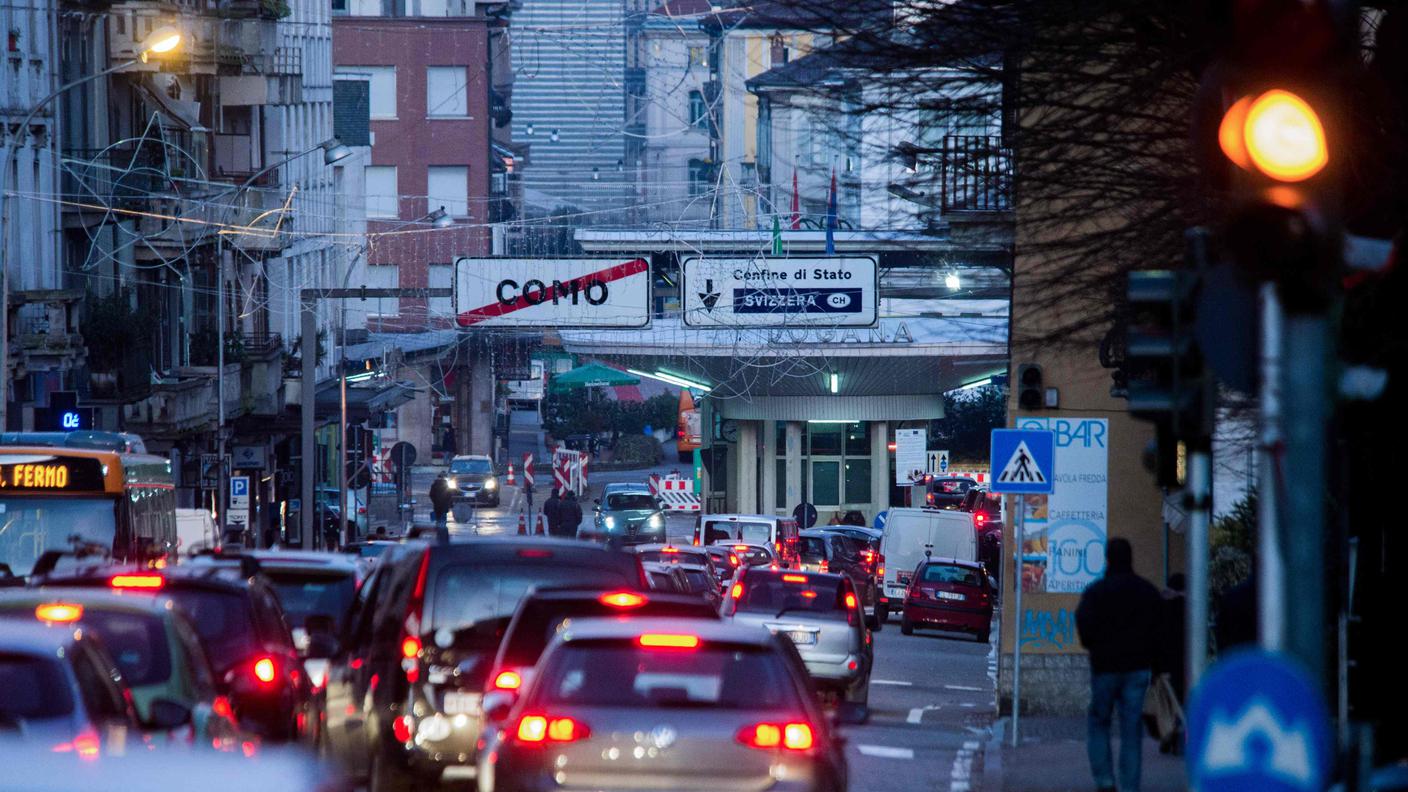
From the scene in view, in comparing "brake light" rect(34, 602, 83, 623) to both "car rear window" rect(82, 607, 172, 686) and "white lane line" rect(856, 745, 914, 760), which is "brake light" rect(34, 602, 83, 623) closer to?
"car rear window" rect(82, 607, 172, 686)

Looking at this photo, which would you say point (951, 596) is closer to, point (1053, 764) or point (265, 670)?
point (1053, 764)

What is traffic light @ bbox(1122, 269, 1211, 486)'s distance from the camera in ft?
26.7

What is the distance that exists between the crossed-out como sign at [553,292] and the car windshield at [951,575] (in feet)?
22.9

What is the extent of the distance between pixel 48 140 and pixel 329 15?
106ft

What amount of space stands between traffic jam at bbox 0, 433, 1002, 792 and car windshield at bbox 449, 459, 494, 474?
44307 mm

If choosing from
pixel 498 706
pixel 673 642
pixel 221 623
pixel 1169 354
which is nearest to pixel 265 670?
pixel 221 623

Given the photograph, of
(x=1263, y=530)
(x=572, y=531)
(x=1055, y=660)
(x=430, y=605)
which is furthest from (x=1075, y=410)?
(x=572, y=531)

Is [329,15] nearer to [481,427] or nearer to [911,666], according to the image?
[481,427]

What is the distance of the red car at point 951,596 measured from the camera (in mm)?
37938

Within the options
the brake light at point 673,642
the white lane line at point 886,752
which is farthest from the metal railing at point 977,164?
the brake light at point 673,642

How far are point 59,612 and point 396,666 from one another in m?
2.32

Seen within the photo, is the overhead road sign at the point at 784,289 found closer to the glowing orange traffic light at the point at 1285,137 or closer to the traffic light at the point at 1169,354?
the traffic light at the point at 1169,354

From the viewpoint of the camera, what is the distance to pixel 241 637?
14.0m

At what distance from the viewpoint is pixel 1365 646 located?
1405cm
